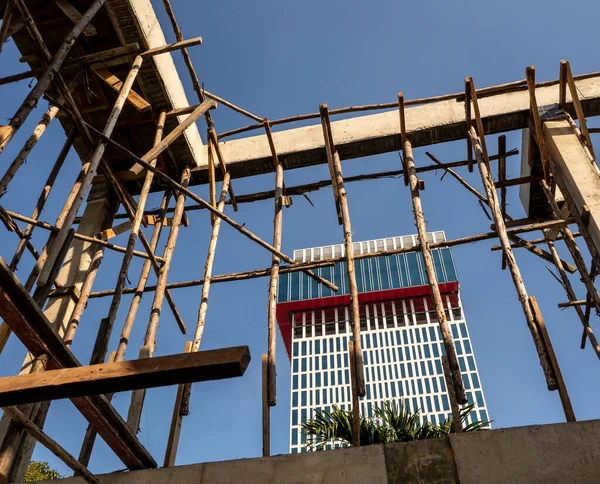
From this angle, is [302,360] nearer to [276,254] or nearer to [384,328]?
[384,328]

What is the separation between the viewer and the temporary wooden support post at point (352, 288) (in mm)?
5543

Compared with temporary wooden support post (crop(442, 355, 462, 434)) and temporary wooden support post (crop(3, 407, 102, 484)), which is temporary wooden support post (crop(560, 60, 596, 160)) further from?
temporary wooden support post (crop(3, 407, 102, 484))

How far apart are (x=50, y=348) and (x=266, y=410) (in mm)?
2517

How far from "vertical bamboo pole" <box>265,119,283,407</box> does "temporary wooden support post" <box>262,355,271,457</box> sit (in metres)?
0.05

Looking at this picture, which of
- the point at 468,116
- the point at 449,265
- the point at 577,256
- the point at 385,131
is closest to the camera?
the point at 468,116

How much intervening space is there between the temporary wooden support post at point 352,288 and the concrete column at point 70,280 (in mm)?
3530

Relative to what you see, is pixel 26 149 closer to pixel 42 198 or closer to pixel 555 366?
pixel 42 198

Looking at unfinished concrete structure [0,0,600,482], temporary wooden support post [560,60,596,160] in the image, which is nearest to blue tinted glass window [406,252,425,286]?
unfinished concrete structure [0,0,600,482]

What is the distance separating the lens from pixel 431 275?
266 inches

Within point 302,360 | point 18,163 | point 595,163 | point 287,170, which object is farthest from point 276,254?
point 302,360

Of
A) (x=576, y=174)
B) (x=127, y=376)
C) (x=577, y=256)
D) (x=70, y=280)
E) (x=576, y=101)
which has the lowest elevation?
(x=127, y=376)

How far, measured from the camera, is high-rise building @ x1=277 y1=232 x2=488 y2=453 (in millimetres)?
67938

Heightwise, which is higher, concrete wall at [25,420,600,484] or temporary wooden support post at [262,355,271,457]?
temporary wooden support post at [262,355,271,457]

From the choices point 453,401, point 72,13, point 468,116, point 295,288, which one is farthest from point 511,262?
point 295,288
